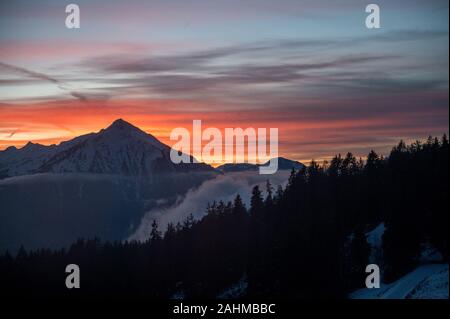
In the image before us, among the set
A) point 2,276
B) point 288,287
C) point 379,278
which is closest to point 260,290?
point 288,287

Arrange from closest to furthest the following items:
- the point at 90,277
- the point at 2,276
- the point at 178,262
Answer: the point at 178,262 → the point at 90,277 → the point at 2,276

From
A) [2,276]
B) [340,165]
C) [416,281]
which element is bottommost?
[2,276]

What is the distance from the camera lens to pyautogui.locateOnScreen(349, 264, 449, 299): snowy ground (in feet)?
201

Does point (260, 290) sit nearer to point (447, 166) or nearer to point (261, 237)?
point (261, 237)

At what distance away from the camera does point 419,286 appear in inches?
2506

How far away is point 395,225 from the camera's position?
252 ft

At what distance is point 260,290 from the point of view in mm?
89688

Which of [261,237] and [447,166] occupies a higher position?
[447,166]

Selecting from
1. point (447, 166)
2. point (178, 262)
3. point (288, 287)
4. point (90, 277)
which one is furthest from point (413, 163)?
point (90, 277)

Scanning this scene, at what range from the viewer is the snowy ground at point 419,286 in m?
61.2

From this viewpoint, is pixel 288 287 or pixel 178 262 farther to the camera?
pixel 178 262

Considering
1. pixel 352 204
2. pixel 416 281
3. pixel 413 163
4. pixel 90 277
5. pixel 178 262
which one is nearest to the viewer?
pixel 416 281

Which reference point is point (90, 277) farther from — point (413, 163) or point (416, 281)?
point (416, 281)

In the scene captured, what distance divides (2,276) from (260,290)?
6499 cm
